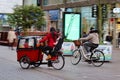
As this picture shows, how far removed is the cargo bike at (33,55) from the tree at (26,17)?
3005 cm

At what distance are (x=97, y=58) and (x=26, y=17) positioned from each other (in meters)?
29.9

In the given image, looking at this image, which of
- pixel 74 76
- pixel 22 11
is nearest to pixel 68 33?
pixel 74 76

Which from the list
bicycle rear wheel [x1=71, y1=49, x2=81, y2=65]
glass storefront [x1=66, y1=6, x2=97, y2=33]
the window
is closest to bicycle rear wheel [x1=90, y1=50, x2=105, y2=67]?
bicycle rear wheel [x1=71, y1=49, x2=81, y2=65]

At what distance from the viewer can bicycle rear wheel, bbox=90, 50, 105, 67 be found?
19.2 meters

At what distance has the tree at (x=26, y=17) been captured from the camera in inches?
1881

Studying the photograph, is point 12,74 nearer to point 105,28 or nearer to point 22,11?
point 105,28

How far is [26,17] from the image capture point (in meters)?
48.4

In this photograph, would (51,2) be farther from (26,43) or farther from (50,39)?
(50,39)

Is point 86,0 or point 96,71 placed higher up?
point 86,0

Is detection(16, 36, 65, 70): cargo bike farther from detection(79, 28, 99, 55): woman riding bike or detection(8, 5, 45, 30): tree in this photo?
detection(8, 5, 45, 30): tree

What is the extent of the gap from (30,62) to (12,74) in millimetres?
2329

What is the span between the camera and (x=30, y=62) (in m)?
17.3

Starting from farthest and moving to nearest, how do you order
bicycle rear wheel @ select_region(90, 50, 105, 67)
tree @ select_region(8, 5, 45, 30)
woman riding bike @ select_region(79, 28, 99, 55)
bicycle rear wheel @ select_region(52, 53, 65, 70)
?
tree @ select_region(8, 5, 45, 30) → woman riding bike @ select_region(79, 28, 99, 55) → bicycle rear wheel @ select_region(90, 50, 105, 67) → bicycle rear wheel @ select_region(52, 53, 65, 70)

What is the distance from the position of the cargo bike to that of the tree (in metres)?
30.1
